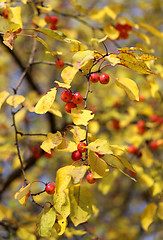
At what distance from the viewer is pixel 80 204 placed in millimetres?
1251

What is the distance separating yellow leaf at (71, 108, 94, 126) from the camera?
1.21 m

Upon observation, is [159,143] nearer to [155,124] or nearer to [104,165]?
[155,124]

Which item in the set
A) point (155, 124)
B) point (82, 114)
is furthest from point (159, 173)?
point (82, 114)

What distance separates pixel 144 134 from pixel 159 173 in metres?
0.93

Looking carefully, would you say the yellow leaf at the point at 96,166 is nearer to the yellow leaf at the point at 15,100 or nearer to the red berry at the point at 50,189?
the red berry at the point at 50,189

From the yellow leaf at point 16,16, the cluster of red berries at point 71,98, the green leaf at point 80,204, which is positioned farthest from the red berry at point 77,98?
the yellow leaf at point 16,16

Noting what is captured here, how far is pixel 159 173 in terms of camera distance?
2254 millimetres

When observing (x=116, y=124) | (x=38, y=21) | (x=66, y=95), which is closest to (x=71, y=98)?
(x=66, y=95)

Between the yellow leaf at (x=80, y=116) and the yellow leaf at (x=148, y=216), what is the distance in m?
1.15

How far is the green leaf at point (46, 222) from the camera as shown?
1180mm

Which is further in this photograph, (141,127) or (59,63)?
(141,127)

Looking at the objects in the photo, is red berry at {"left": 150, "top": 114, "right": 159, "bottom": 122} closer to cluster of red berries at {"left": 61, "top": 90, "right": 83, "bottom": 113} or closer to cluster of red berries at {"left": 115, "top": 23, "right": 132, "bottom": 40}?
cluster of red berries at {"left": 115, "top": 23, "right": 132, "bottom": 40}

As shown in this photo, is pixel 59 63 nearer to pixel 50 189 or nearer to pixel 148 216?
pixel 50 189

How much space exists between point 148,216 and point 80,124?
1145mm
